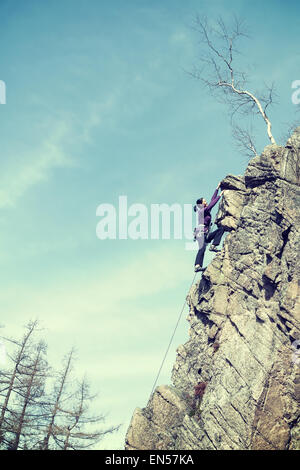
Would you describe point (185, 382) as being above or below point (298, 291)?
below

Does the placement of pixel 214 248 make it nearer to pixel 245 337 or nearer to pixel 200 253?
pixel 200 253

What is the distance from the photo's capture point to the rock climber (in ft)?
59.8

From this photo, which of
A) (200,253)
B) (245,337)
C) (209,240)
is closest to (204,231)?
(209,240)

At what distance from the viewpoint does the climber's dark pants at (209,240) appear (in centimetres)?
1886

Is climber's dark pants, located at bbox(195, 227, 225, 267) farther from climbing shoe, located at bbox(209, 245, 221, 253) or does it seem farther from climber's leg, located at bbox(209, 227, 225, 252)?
climbing shoe, located at bbox(209, 245, 221, 253)

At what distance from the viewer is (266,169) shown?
18.0 metres

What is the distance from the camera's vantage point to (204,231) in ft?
60.8

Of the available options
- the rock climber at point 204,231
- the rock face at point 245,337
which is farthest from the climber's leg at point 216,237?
the rock face at point 245,337

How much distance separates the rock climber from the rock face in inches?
33.9

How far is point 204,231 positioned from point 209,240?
2.68ft

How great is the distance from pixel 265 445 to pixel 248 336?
4.24 metres

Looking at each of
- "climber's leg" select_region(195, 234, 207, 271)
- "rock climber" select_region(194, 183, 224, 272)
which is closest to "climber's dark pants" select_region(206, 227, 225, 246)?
"rock climber" select_region(194, 183, 224, 272)

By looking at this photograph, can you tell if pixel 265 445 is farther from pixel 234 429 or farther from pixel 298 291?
pixel 298 291

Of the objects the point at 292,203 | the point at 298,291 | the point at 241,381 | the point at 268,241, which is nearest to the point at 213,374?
the point at 241,381
